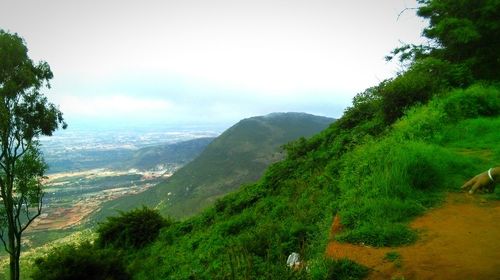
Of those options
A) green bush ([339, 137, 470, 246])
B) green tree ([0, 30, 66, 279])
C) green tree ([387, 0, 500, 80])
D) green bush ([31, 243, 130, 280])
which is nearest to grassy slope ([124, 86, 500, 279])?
green bush ([339, 137, 470, 246])

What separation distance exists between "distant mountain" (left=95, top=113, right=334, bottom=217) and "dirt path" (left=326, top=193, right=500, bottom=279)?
72991mm

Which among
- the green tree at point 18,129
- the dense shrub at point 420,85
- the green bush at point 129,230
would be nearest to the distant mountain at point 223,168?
the green bush at point 129,230

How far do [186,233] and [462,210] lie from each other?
52.8 feet

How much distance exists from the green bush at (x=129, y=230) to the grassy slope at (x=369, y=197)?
6.02 meters

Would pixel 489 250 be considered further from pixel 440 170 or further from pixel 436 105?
pixel 436 105

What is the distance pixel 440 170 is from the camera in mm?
7215

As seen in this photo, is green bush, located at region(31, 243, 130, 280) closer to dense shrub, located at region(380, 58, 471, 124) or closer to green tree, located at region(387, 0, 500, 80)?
dense shrub, located at region(380, 58, 471, 124)

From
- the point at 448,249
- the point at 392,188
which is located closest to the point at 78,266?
the point at 392,188

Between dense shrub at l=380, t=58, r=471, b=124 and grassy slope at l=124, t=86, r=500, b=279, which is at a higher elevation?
dense shrub at l=380, t=58, r=471, b=124

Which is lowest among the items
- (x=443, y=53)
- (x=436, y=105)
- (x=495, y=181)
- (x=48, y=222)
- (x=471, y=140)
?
(x=48, y=222)

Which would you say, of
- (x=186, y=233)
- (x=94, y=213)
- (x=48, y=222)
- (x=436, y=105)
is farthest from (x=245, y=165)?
(x=436, y=105)

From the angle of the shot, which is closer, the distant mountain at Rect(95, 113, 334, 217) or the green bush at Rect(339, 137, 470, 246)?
the green bush at Rect(339, 137, 470, 246)

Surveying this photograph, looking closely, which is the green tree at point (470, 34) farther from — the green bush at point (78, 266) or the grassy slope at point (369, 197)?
the green bush at point (78, 266)

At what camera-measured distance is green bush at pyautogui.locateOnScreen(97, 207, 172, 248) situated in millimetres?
21531
